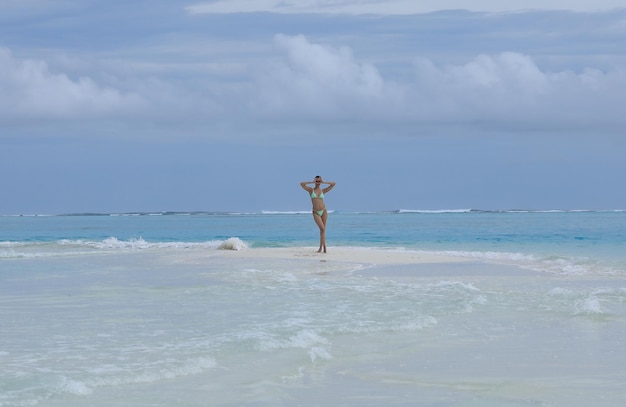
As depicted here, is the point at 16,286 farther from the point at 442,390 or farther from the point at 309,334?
the point at 442,390

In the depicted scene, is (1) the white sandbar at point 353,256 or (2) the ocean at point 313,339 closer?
(2) the ocean at point 313,339

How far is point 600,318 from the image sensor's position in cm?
955

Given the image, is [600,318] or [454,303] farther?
[454,303]

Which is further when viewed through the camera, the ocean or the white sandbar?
the white sandbar

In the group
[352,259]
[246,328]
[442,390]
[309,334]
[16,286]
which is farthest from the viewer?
[352,259]

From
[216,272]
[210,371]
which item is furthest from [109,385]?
[216,272]

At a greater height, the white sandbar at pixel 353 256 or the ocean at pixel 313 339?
the white sandbar at pixel 353 256

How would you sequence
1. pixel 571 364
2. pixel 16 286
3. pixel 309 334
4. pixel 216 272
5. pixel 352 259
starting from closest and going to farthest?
pixel 571 364 → pixel 309 334 → pixel 16 286 → pixel 216 272 → pixel 352 259

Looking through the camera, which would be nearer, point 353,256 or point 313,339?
point 313,339

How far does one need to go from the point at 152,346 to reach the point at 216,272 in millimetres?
8919

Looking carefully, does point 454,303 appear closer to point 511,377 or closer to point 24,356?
point 511,377

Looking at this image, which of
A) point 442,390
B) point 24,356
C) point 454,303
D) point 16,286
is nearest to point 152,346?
point 24,356

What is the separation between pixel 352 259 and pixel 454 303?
9317 mm

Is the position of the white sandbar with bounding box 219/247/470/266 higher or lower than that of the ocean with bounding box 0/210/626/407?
higher
